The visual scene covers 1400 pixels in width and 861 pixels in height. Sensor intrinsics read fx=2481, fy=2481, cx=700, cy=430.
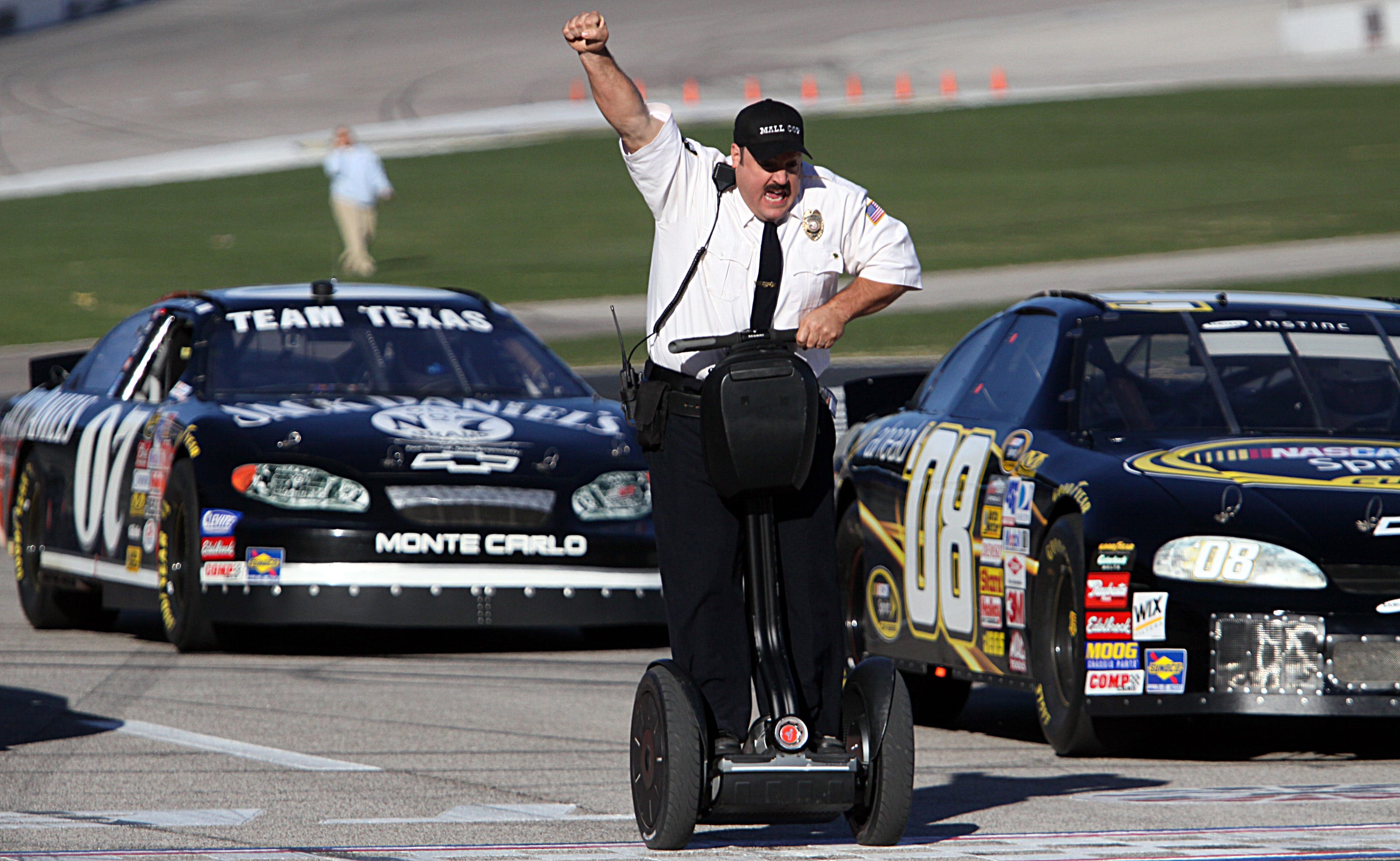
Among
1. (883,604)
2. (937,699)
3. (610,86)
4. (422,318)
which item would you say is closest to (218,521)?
(422,318)

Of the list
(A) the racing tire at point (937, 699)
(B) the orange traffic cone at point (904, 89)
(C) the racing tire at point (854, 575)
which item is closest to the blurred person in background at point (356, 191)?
(C) the racing tire at point (854, 575)

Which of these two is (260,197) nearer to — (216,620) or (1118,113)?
(1118,113)

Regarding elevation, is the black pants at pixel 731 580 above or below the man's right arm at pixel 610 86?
below

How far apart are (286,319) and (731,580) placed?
226 inches

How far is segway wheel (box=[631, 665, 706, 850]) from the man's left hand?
806mm

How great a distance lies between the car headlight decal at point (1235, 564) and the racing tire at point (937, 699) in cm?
172

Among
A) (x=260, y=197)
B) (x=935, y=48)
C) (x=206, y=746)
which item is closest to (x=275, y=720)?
(x=206, y=746)

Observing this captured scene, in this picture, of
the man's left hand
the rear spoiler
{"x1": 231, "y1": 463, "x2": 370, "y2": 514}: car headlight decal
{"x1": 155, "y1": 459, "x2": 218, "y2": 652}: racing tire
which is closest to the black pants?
the man's left hand

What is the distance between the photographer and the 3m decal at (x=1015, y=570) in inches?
302

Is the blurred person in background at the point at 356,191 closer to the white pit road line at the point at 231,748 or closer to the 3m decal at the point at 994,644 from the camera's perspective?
the white pit road line at the point at 231,748

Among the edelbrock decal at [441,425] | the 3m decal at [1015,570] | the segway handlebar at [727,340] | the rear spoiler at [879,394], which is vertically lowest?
the 3m decal at [1015,570]

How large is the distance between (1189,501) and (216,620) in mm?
4245

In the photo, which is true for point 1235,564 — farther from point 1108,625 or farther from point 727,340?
point 727,340

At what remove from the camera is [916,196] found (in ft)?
110
